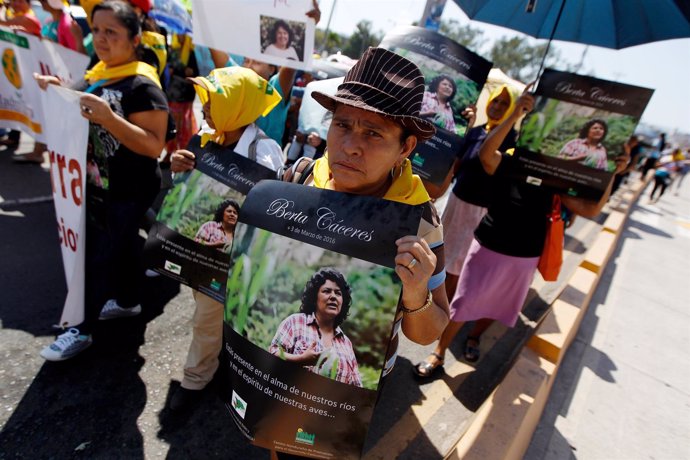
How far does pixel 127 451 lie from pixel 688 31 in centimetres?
371

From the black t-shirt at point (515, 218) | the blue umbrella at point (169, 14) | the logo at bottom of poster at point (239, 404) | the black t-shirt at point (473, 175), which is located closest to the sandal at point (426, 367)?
the black t-shirt at point (515, 218)

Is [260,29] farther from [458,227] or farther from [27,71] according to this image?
[27,71]

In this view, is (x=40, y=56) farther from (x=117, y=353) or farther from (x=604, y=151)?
(x=604, y=151)

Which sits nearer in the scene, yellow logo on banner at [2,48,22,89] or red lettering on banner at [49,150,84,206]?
red lettering on banner at [49,150,84,206]

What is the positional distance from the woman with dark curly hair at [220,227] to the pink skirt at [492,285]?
178 cm

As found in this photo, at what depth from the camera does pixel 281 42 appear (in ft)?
8.87

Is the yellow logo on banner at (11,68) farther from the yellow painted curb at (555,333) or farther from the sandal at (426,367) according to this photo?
the yellow painted curb at (555,333)

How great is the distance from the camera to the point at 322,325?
113 centimetres

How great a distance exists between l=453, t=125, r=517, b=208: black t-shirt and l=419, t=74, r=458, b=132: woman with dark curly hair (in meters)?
0.74

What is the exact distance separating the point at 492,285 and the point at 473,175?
91 centimetres

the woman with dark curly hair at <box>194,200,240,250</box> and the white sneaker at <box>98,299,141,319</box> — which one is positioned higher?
the woman with dark curly hair at <box>194,200,240,250</box>

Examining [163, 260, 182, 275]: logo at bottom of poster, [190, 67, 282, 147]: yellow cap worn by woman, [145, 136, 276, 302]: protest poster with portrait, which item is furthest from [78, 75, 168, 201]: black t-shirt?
[163, 260, 182, 275]: logo at bottom of poster

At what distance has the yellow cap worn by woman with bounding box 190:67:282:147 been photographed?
187 centimetres

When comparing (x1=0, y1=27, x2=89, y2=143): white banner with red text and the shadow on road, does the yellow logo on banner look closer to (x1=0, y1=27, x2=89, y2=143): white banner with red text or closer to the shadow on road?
(x1=0, y1=27, x2=89, y2=143): white banner with red text
